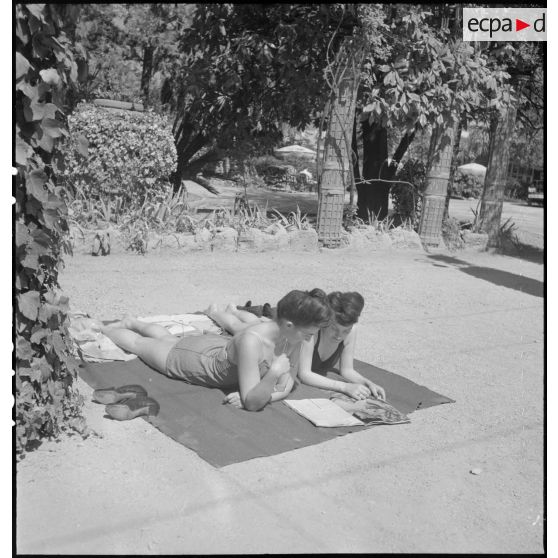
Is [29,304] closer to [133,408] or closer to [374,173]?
[133,408]

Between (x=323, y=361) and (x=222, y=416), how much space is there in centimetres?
106

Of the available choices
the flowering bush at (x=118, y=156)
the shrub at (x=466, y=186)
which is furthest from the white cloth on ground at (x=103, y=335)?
the shrub at (x=466, y=186)

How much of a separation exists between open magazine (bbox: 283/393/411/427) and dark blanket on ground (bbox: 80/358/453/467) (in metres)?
0.05

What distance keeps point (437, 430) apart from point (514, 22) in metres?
9.58

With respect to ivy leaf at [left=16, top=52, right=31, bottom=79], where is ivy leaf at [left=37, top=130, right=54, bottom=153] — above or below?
below

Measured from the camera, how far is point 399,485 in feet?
11.2

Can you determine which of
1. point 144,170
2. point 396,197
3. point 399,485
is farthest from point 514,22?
point 399,485

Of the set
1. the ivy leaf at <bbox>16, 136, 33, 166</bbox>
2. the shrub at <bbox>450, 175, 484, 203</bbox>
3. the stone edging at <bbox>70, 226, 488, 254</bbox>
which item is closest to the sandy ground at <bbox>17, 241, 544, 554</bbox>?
the ivy leaf at <bbox>16, 136, 33, 166</bbox>

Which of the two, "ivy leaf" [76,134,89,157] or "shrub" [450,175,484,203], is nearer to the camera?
"ivy leaf" [76,134,89,157]

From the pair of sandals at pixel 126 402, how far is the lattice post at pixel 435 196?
7708 millimetres

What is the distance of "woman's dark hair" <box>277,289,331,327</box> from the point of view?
382 centimetres

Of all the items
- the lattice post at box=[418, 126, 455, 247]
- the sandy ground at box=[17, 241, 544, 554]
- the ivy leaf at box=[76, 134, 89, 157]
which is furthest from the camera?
the lattice post at box=[418, 126, 455, 247]

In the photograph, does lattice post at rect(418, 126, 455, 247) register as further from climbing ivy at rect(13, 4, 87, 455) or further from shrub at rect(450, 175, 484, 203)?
shrub at rect(450, 175, 484, 203)

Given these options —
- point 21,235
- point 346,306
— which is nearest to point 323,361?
point 346,306
